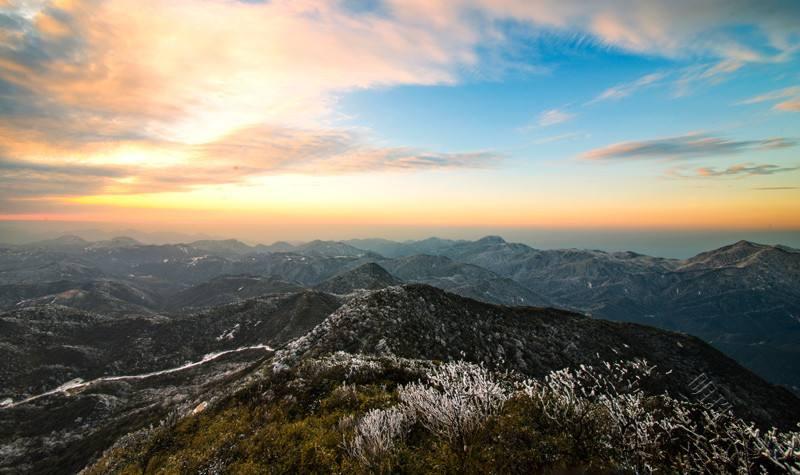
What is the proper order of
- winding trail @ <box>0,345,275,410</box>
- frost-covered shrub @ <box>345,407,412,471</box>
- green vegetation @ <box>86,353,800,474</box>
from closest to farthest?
1. green vegetation @ <box>86,353,800,474</box>
2. frost-covered shrub @ <box>345,407,412,471</box>
3. winding trail @ <box>0,345,275,410</box>

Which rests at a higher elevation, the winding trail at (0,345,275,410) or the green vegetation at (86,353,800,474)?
the green vegetation at (86,353,800,474)

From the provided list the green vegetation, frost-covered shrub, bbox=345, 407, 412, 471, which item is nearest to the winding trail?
the green vegetation

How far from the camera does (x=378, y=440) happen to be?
1355 cm

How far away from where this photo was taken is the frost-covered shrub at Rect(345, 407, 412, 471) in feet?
43.8

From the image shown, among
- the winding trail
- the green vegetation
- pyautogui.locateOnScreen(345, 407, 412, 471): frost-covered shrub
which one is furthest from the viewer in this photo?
the winding trail

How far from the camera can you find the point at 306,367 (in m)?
33.1

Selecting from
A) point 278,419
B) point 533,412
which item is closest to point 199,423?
point 278,419

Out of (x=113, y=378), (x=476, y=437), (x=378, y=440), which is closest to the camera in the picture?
(x=378, y=440)

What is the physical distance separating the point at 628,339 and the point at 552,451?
12969 centimetres

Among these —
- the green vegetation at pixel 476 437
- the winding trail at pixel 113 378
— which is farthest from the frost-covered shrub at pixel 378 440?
the winding trail at pixel 113 378

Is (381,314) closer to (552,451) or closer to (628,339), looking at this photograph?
(552,451)

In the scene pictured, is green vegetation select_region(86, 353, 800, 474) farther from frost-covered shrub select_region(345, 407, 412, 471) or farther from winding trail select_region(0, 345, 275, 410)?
winding trail select_region(0, 345, 275, 410)

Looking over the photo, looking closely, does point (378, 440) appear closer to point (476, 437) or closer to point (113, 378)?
point (476, 437)

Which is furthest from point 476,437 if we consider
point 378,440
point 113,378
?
point 113,378
